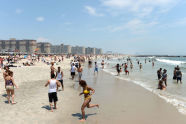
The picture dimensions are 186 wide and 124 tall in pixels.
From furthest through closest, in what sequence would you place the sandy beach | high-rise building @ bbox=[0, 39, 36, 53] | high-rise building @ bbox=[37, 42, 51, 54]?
high-rise building @ bbox=[37, 42, 51, 54] → high-rise building @ bbox=[0, 39, 36, 53] → the sandy beach

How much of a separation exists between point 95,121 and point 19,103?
3.65 metres

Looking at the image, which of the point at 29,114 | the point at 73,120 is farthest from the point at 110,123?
the point at 29,114

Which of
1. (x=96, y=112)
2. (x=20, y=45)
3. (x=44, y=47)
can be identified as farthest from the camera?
(x=44, y=47)

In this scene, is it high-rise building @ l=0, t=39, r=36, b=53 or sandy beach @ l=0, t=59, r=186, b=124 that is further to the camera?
high-rise building @ l=0, t=39, r=36, b=53

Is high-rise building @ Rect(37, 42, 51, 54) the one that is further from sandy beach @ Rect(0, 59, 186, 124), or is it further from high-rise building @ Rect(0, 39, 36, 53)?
sandy beach @ Rect(0, 59, 186, 124)

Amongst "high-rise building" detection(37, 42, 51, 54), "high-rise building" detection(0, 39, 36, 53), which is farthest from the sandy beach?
"high-rise building" detection(37, 42, 51, 54)

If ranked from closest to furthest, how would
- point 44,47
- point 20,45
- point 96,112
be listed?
point 96,112
point 20,45
point 44,47

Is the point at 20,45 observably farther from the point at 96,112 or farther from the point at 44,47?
the point at 96,112

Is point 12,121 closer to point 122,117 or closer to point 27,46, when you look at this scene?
point 122,117

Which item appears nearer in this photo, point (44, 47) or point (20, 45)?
point (20, 45)

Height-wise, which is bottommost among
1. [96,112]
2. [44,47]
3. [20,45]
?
[96,112]

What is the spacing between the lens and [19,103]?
7141 mm

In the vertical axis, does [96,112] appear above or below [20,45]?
below

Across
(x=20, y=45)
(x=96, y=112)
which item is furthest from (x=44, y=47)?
(x=96, y=112)
